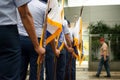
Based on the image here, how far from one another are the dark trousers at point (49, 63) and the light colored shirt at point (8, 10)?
8.35ft

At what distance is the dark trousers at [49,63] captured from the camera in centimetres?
555

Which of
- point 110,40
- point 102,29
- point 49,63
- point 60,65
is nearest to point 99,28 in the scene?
point 102,29

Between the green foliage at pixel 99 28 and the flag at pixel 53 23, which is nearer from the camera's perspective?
the flag at pixel 53 23

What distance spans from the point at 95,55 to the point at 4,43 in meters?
18.8

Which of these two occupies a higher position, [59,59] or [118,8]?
[118,8]

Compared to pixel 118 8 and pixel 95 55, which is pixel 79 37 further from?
pixel 118 8

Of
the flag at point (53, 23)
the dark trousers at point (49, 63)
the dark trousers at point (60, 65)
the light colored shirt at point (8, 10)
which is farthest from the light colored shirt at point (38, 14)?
the dark trousers at point (60, 65)

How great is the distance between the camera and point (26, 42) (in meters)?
4.54

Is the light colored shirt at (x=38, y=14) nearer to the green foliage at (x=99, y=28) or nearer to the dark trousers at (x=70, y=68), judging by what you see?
the dark trousers at (x=70, y=68)

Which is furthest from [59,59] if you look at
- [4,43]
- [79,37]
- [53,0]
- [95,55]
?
[95,55]

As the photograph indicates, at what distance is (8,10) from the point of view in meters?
2.92

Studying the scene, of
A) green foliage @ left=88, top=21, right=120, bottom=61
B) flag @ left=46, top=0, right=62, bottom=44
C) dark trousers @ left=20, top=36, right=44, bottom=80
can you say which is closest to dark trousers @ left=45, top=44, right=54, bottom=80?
flag @ left=46, top=0, right=62, bottom=44

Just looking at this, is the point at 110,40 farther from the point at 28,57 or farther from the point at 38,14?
the point at 28,57

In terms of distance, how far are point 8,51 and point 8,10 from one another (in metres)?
0.32
